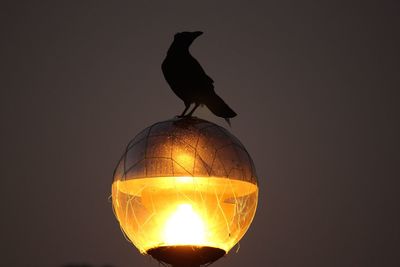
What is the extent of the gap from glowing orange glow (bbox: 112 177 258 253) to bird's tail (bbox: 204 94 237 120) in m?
0.84

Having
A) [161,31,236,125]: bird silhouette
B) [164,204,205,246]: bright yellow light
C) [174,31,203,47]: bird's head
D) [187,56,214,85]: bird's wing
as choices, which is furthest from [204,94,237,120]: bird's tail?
[164,204,205,246]: bright yellow light

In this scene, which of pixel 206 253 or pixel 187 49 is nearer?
pixel 206 253

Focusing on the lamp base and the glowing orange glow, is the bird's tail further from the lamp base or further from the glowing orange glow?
the lamp base

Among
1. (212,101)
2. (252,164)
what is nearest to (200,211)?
(252,164)

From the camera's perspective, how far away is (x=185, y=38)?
5.41 meters

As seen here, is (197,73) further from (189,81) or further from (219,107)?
(219,107)

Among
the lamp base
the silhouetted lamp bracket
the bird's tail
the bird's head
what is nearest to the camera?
the silhouetted lamp bracket

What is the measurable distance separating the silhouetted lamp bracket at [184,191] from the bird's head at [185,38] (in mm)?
968

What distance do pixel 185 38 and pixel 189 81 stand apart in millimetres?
363

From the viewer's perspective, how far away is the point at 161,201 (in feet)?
14.5

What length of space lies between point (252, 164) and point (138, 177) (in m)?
0.83

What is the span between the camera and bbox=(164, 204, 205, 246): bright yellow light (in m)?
4.39

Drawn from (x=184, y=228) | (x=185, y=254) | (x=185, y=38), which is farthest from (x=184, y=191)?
(x=185, y=38)

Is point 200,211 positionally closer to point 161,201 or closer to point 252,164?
point 161,201
